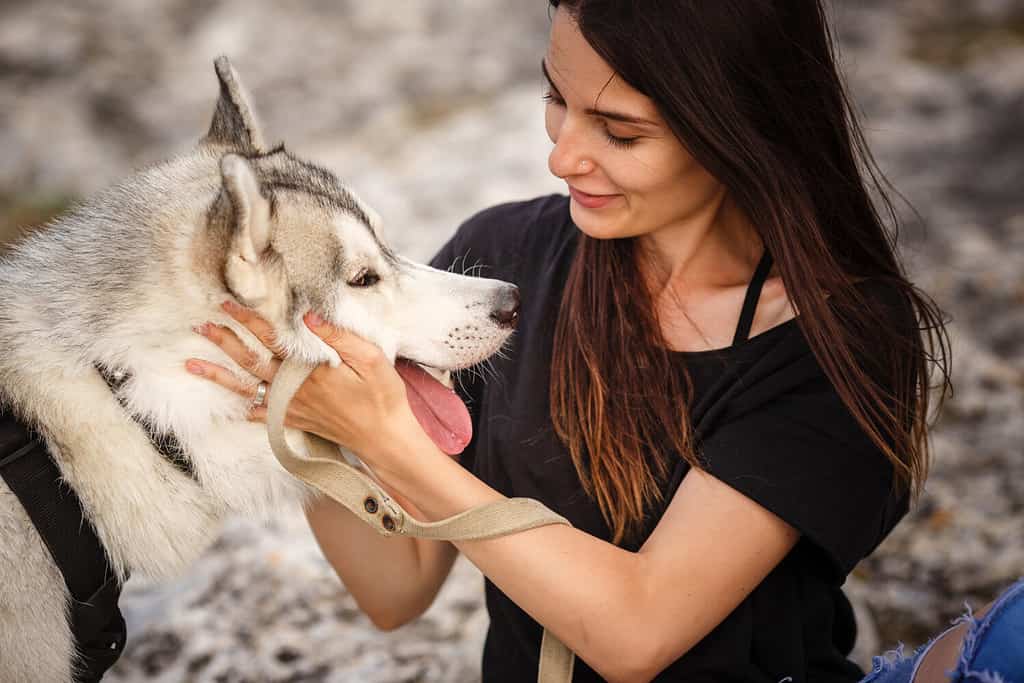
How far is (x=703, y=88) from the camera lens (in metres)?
2.02

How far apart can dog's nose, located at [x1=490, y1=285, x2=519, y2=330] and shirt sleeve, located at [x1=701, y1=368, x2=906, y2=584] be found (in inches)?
23.3

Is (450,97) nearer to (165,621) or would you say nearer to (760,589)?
(165,621)

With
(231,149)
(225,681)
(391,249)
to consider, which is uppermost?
(231,149)

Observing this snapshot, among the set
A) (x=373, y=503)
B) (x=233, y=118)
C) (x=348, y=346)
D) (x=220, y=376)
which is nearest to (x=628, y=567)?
(x=373, y=503)

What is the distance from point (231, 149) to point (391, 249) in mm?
566

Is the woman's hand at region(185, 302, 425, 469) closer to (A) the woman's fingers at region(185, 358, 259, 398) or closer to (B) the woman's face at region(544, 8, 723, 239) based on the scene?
(A) the woman's fingers at region(185, 358, 259, 398)

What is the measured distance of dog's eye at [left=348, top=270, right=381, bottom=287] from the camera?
216 centimetres

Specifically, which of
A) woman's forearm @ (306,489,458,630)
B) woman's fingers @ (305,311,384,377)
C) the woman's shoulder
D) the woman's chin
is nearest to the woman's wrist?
woman's fingers @ (305,311,384,377)

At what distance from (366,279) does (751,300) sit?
3.31 feet

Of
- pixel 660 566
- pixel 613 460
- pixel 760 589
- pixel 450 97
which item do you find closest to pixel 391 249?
pixel 613 460

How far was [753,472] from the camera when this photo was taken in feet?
6.73

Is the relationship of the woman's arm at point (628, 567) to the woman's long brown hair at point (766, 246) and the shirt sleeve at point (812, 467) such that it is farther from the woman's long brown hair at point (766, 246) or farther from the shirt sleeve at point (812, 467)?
the woman's long brown hair at point (766, 246)

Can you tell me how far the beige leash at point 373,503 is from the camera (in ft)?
6.29

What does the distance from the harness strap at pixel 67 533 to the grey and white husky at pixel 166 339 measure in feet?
0.08
